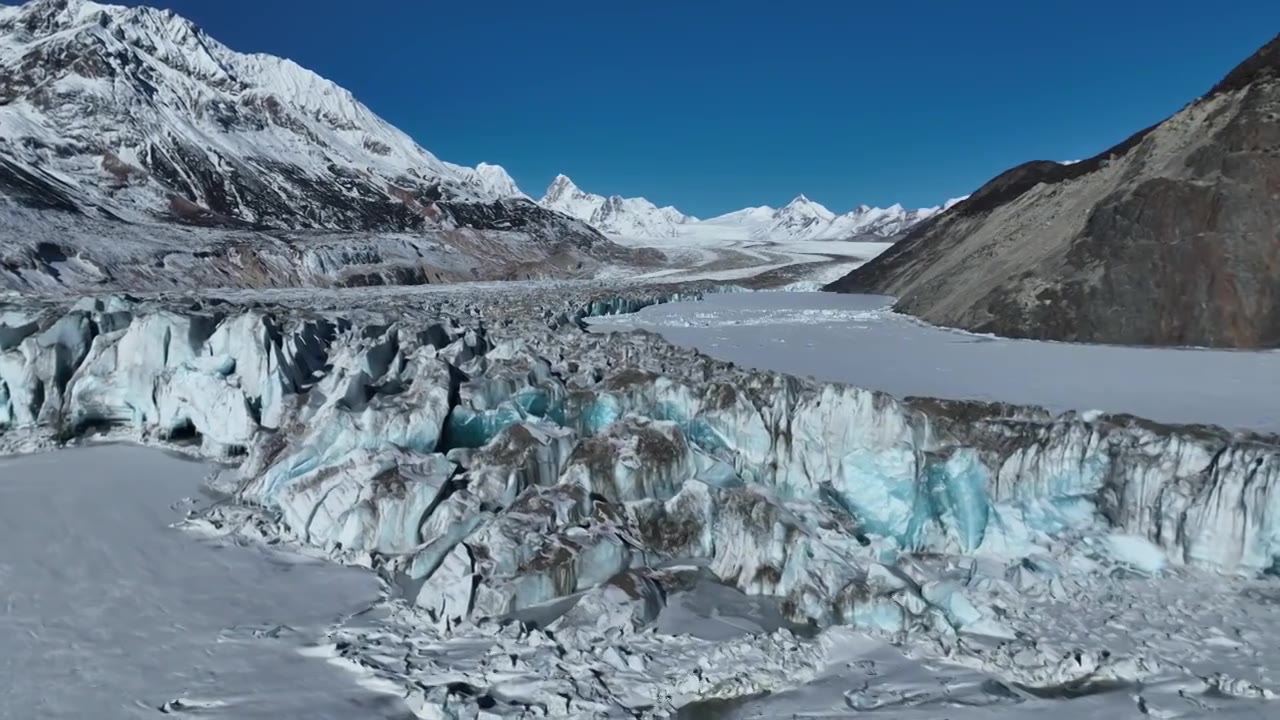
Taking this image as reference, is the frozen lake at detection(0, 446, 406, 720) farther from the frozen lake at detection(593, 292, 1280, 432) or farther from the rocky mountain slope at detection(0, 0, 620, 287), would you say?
the rocky mountain slope at detection(0, 0, 620, 287)

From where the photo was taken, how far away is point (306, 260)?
54.3 meters

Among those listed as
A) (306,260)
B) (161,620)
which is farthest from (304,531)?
(306,260)

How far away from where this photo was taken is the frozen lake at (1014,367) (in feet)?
34.2

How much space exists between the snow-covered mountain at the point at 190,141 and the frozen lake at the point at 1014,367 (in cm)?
4670

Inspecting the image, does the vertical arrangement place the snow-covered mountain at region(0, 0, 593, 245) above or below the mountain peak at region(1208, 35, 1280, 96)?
above

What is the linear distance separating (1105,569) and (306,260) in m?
54.6

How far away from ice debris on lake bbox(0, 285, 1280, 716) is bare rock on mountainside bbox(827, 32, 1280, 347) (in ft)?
33.8

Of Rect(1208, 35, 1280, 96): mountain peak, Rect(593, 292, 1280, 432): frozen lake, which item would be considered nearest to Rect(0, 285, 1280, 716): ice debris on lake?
Rect(593, 292, 1280, 432): frozen lake

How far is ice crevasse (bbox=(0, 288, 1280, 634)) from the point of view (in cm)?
779

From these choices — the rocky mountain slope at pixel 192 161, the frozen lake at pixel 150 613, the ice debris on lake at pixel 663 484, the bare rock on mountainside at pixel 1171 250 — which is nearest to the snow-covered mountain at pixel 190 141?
the rocky mountain slope at pixel 192 161

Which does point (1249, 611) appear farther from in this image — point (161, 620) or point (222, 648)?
point (161, 620)

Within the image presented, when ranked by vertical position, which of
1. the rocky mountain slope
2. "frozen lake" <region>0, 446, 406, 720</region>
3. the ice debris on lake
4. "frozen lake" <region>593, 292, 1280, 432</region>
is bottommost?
"frozen lake" <region>0, 446, 406, 720</region>

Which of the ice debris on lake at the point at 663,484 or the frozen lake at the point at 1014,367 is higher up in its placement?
the frozen lake at the point at 1014,367

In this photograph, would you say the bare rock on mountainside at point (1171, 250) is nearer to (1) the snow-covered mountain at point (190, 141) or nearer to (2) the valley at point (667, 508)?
(2) the valley at point (667, 508)
